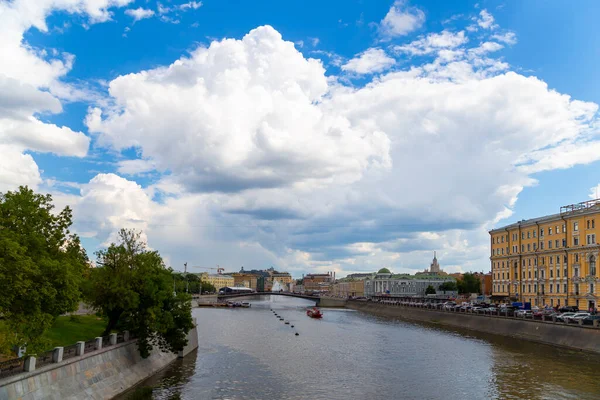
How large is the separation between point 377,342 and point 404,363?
68.2 ft

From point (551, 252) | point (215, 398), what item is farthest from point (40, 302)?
point (551, 252)

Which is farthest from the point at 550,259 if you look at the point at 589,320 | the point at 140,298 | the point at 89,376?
the point at 89,376

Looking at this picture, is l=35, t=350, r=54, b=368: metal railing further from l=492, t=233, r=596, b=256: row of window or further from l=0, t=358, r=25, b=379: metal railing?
Answer: l=492, t=233, r=596, b=256: row of window

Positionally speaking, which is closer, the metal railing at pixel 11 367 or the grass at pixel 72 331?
the metal railing at pixel 11 367

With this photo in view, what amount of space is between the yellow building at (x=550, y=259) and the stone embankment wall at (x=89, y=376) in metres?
77.2

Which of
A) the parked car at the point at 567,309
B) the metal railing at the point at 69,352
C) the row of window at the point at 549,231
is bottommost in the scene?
the metal railing at the point at 69,352

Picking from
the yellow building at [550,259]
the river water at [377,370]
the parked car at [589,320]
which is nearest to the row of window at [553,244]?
the yellow building at [550,259]

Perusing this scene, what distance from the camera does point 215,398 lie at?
131ft

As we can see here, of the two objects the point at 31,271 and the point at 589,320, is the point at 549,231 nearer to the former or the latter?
the point at 589,320

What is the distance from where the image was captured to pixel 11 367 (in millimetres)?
27094

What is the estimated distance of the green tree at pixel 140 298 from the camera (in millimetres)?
44406

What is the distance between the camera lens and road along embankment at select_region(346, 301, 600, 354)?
65562 millimetres

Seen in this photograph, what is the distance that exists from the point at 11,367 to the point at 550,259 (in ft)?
337

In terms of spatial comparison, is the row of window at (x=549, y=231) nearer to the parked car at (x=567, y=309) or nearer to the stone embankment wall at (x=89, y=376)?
the parked car at (x=567, y=309)
